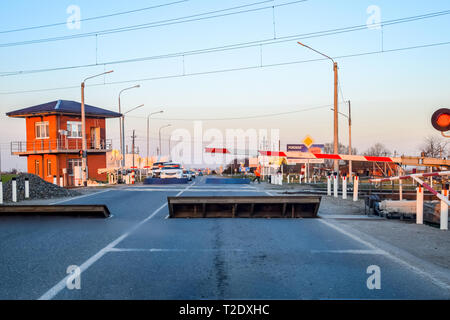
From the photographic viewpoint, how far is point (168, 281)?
20.1 feet

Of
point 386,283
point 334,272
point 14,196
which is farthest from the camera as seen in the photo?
point 14,196

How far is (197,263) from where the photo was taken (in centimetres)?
729

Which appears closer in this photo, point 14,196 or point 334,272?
point 334,272

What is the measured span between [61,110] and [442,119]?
43.8 meters

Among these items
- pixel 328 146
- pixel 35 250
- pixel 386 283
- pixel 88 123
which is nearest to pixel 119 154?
pixel 88 123

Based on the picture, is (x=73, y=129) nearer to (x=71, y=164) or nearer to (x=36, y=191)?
(x=71, y=164)

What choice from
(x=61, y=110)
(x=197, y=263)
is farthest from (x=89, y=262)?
(x=61, y=110)

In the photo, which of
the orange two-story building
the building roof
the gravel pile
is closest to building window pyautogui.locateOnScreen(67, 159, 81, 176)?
the orange two-story building

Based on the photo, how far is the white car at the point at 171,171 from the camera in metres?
42.9

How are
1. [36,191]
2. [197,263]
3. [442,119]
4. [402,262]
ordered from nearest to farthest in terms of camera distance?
[197,263]
[402,262]
[442,119]
[36,191]

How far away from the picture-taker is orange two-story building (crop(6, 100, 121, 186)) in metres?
47.8

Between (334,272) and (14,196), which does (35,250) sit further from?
Result: (14,196)
